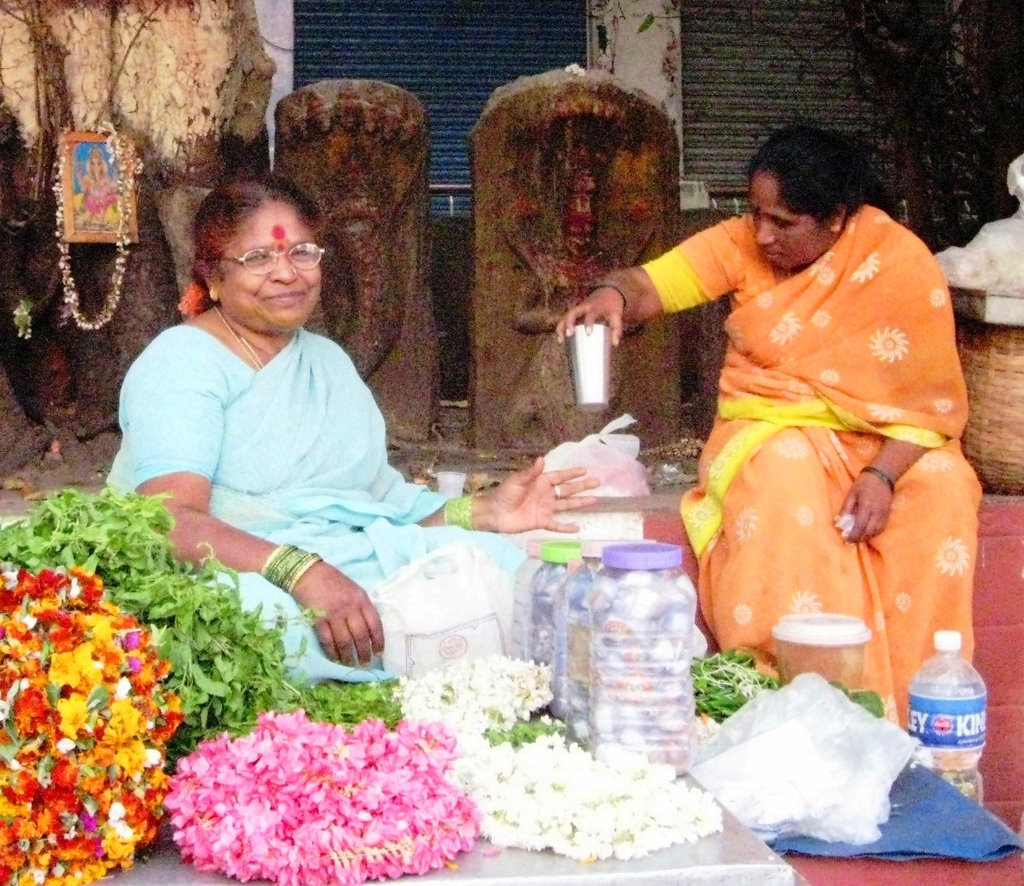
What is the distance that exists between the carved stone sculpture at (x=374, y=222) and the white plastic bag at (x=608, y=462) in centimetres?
138

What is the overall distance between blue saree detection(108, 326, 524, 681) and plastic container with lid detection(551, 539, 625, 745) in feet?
1.53

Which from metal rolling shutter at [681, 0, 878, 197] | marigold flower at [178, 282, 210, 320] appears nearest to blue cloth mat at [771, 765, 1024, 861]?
marigold flower at [178, 282, 210, 320]

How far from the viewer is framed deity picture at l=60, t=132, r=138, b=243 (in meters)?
4.52

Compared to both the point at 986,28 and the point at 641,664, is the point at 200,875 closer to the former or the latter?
the point at 641,664

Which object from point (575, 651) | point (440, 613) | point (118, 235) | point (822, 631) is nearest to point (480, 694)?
point (575, 651)

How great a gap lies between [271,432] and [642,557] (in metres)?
1.21

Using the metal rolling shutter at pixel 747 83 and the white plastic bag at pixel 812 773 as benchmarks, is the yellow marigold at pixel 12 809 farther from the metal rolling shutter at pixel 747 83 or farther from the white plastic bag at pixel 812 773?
the metal rolling shutter at pixel 747 83

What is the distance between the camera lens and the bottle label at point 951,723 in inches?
114

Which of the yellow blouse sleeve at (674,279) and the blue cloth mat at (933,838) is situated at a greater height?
the yellow blouse sleeve at (674,279)

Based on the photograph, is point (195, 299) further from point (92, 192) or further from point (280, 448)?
point (92, 192)

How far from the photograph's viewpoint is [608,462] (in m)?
4.07

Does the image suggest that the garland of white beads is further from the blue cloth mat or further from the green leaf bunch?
the blue cloth mat

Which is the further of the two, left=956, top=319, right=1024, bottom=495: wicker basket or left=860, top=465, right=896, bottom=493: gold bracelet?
left=956, top=319, right=1024, bottom=495: wicker basket

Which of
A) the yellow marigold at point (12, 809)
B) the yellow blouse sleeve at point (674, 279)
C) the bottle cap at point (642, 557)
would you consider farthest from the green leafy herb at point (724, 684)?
the yellow marigold at point (12, 809)
